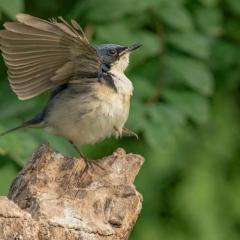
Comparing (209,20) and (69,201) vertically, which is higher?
(69,201)

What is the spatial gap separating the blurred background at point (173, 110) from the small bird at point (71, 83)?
1.01 ft

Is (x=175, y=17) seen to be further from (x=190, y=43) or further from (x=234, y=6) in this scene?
(x=234, y=6)

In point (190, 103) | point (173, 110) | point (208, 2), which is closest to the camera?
point (173, 110)

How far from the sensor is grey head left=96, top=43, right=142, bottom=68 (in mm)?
6523

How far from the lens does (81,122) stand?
20.6 feet

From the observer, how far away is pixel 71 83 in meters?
6.46

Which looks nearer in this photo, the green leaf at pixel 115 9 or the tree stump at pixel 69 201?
the tree stump at pixel 69 201

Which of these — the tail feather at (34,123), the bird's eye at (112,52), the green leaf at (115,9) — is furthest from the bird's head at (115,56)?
the green leaf at (115,9)

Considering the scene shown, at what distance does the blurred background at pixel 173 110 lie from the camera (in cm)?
722

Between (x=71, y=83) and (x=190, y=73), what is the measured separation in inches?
52.2

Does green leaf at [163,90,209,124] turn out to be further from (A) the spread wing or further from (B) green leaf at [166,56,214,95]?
(A) the spread wing

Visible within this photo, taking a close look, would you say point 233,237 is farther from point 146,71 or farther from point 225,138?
point 146,71

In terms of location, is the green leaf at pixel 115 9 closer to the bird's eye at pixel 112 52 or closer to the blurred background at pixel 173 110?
the blurred background at pixel 173 110

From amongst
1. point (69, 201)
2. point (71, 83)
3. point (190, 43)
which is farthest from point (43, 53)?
point (190, 43)
